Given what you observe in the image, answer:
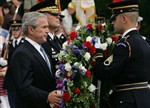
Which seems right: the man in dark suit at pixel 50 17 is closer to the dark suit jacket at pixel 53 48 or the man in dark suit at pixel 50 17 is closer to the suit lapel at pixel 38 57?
the dark suit jacket at pixel 53 48

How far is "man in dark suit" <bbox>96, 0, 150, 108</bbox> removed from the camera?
6.46m

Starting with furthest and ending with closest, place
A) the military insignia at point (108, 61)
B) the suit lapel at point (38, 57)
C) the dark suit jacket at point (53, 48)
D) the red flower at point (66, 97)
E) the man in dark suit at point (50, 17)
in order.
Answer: the man in dark suit at point (50, 17)
the dark suit jacket at point (53, 48)
the suit lapel at point (38, 57)
the military insignia at point (108, 61)
the red flower at point (66, 97)

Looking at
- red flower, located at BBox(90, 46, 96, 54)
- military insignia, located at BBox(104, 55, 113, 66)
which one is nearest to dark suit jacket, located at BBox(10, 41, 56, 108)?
red flower, located at BBox(90, 46, 96, 54)

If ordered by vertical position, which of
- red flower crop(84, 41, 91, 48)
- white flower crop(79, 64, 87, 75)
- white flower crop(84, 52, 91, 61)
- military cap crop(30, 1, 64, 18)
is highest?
military cap crop(30, 1, 64, 18)

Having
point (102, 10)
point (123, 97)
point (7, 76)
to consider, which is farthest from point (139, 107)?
point (102, 10)

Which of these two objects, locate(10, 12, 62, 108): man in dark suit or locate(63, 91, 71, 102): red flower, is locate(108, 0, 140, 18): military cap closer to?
locate(10, 12, 62, 108): man in dark suit

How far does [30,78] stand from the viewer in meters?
6.48

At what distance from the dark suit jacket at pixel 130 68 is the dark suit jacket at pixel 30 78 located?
0.68m

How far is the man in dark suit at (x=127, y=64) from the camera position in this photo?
21.2 feet

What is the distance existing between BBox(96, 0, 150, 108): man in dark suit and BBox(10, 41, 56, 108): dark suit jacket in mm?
681

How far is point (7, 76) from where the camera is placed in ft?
24.2

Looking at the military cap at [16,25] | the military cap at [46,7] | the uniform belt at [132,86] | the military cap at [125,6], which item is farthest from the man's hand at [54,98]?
the military cap at [16,25]

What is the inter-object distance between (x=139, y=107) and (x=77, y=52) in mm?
1012

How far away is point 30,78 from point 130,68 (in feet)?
3.95
